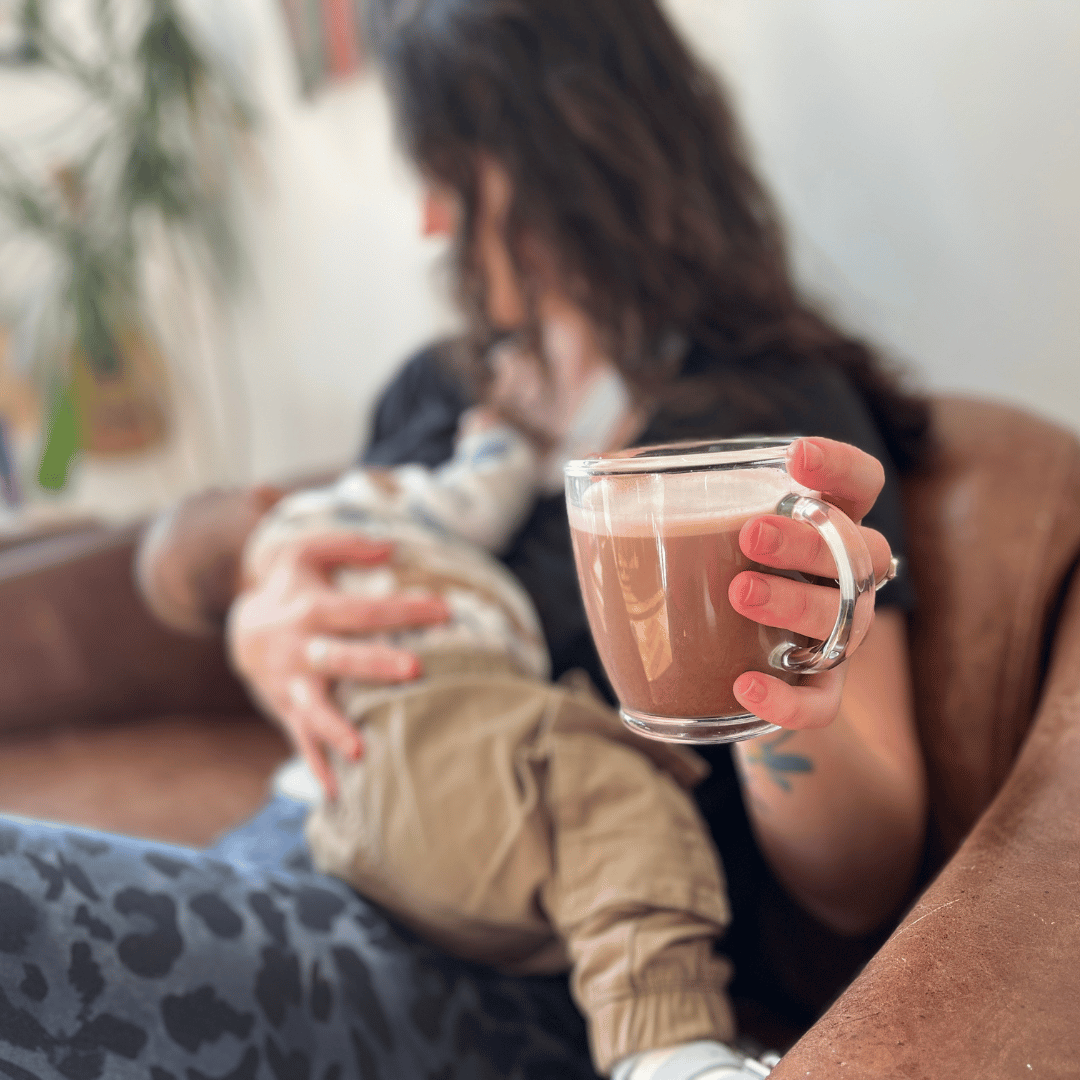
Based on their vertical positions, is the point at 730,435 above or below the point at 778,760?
above

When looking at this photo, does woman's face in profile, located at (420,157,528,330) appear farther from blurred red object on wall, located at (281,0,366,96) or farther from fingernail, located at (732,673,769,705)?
blurred red object on wall, located at (281,0,366,96)

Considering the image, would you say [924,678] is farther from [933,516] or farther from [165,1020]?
[165,1020]

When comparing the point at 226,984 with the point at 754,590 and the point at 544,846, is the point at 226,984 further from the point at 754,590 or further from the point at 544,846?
the point at 754,590

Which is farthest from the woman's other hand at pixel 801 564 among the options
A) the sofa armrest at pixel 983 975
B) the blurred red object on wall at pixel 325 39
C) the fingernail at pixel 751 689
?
the blurred red object on wall at pixel 325 39

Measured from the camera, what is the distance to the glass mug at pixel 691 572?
43cm

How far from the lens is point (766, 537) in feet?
1.37

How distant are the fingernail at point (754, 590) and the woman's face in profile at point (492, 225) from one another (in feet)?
2.85

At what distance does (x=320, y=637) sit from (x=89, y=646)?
A: 2.77ft

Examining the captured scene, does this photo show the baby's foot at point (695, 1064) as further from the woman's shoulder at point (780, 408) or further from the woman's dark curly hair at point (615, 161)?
the woman's dark curly hair at point (615, 161)

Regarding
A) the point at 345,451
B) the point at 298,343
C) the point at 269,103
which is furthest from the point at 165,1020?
the point at 269,103

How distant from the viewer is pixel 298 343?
265 cm

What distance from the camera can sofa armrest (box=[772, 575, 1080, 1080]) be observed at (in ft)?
1.18

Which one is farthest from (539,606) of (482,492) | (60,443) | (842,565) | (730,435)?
(60,443)

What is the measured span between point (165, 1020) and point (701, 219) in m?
1.03
